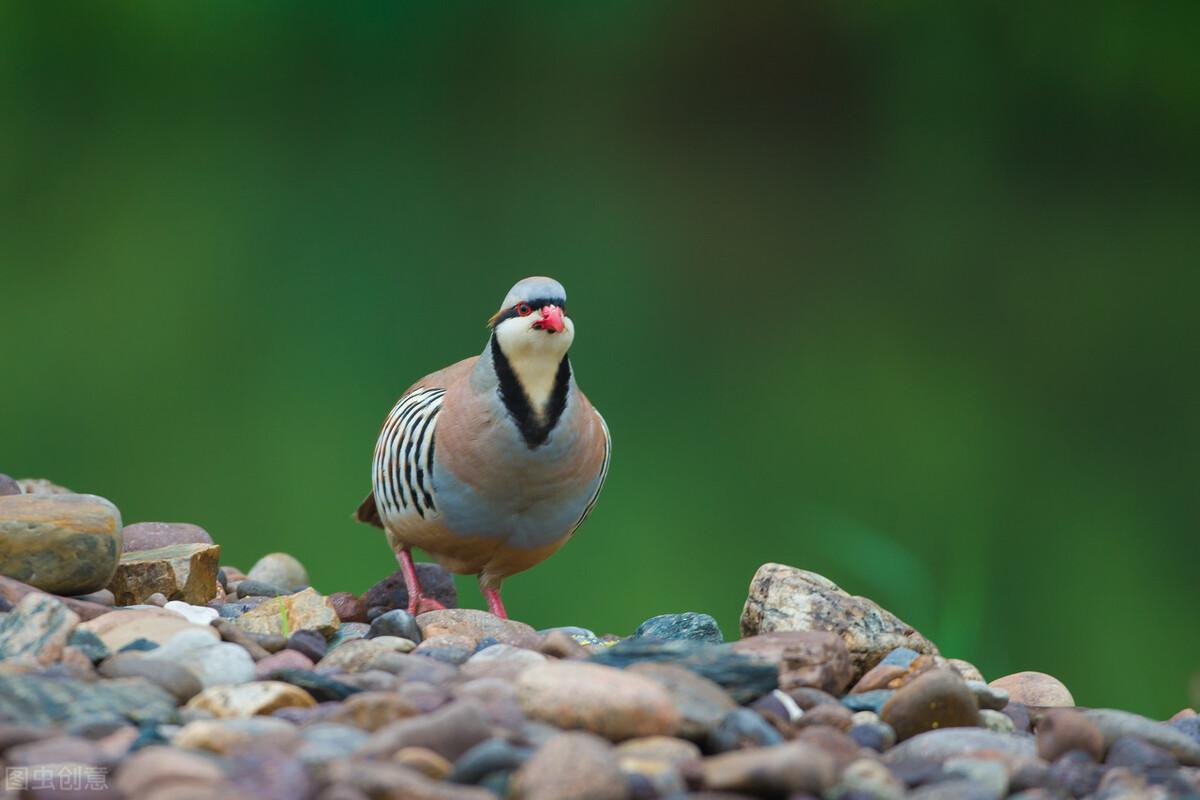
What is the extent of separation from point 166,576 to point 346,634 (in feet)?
2.41

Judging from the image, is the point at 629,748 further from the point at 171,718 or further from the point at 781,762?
the point at 171,718

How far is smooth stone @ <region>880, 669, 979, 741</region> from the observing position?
3037mm

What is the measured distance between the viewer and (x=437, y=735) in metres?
2.36

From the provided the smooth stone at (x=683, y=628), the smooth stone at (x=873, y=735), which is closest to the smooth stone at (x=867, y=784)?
the smooth stone at (x=873, y=735)

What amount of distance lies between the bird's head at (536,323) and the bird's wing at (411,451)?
43 centimetres

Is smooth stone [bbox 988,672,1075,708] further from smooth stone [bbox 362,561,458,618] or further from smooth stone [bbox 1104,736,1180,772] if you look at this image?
smooth stone [bbox 362,561,458,618]

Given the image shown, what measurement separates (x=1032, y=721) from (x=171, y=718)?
8.03 feet

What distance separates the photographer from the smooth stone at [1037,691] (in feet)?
13.4

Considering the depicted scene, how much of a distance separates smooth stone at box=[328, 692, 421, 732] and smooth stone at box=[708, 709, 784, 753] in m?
0.67

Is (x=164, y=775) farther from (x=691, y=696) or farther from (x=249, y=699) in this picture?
(x=691, y=696)

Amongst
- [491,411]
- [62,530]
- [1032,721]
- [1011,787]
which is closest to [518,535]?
[491,411]

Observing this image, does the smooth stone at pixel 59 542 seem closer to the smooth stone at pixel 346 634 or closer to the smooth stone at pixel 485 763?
the smooth stone at pixel 346 634

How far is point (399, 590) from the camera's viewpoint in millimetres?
5016

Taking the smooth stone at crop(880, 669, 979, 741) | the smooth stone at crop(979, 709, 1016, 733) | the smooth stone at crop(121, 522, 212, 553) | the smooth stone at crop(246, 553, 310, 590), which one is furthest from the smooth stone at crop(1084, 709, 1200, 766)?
the smooth stone at crop(246, 553, 310, 590)
